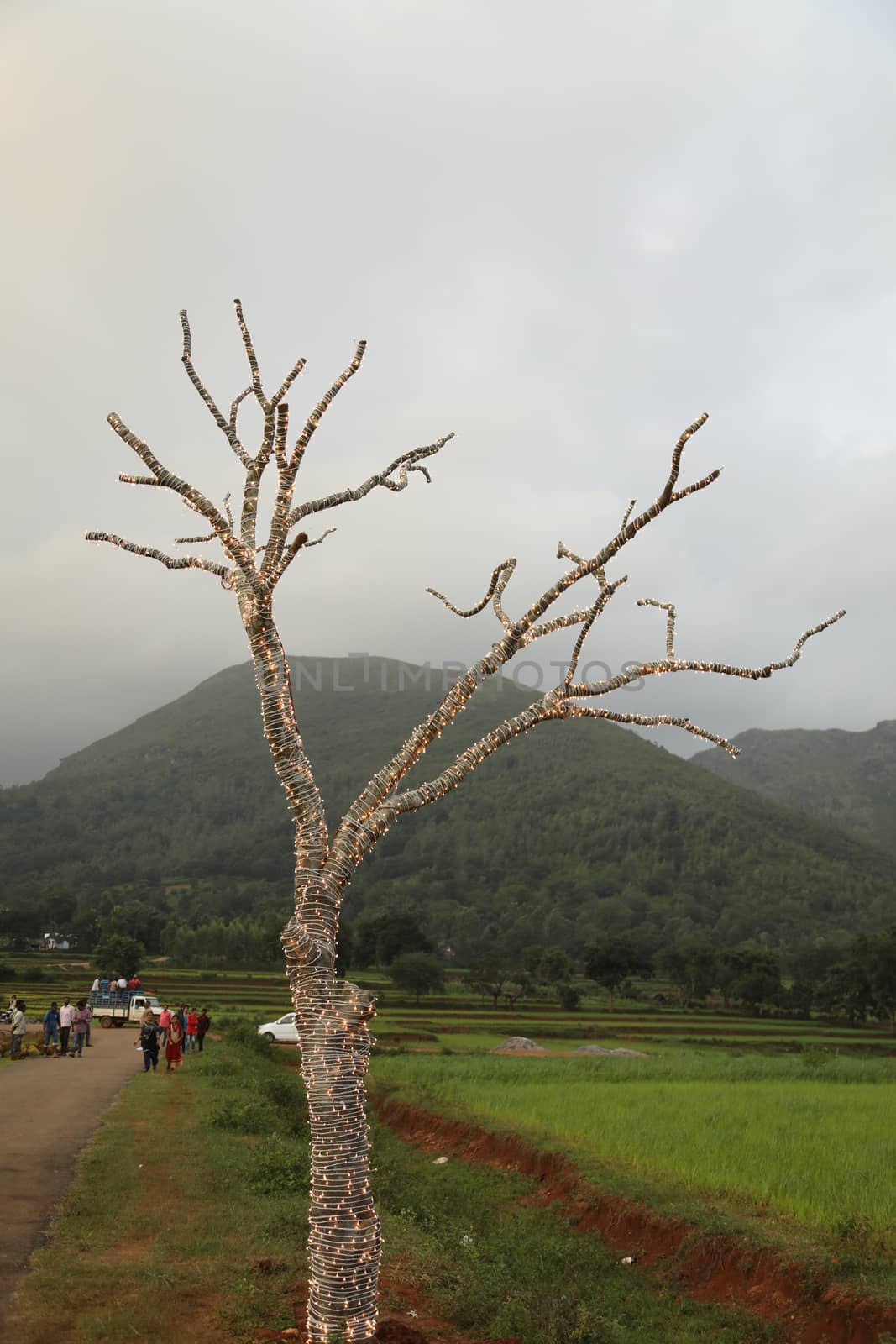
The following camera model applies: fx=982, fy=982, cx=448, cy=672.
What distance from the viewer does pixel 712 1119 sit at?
661 inches

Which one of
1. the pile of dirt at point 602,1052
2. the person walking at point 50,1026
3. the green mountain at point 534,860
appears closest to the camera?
the person walking at point 50,1026

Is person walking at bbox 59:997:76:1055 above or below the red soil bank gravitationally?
below

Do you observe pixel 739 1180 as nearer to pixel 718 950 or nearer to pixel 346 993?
pixel 346 993

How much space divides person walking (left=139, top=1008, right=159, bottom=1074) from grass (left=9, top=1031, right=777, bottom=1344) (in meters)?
6.52

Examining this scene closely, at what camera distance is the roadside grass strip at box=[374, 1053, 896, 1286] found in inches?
435

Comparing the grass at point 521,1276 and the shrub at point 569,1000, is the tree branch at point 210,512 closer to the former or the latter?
the grass at point 521,1276

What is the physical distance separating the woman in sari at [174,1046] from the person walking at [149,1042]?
0.29 m

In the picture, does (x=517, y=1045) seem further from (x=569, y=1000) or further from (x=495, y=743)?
(x=495, y=743)

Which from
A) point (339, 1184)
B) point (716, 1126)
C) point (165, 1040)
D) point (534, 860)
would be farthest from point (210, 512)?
point (534, 860)

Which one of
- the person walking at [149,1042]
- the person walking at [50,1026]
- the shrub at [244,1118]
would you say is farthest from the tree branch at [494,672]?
the person walking at [50,1026]

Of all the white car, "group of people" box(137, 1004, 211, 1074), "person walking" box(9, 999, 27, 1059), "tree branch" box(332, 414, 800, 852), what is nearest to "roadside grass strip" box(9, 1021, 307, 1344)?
"tree branch" box(332, 414, 800, 852)

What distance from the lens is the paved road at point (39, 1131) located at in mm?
8703

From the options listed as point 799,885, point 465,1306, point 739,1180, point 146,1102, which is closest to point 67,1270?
point 465,1306

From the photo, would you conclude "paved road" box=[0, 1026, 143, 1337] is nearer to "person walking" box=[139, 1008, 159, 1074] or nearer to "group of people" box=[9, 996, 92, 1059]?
"person walking" box=[139, 1008, 159, 1074]
